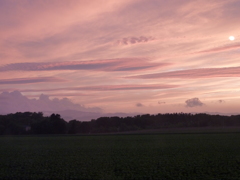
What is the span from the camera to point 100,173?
22.8m

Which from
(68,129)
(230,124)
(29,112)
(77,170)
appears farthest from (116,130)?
(77,170)

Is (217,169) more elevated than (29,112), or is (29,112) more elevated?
(29,112)

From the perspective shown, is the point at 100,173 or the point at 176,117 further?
the point at 176,117

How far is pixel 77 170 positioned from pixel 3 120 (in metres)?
138

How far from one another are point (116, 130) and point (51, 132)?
29487mm

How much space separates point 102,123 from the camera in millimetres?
156000

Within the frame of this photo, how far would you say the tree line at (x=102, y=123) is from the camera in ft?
427

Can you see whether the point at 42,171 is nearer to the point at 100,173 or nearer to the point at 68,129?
the point at 100,173

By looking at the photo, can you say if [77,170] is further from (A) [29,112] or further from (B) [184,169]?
(A) [29,112]

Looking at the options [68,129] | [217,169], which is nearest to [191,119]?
[68,129]

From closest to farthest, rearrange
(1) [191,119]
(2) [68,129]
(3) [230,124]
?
(2) [68,129], (3) [230,124], (1) [191,119]

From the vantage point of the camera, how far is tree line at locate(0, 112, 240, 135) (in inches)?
5118

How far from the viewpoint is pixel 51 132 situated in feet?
425

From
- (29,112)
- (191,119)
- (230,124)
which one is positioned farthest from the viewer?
(29,112)
